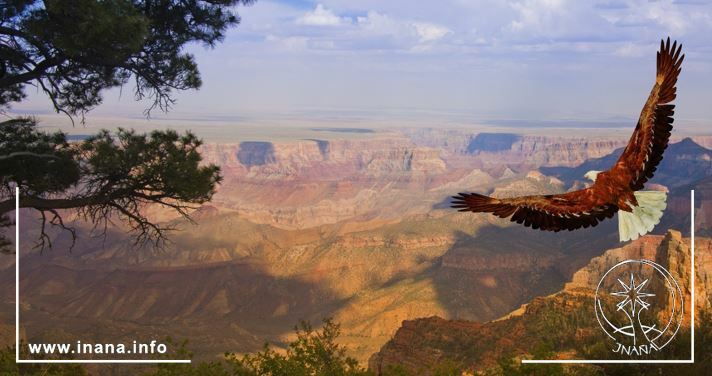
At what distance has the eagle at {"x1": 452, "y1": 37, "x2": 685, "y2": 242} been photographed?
537 cm

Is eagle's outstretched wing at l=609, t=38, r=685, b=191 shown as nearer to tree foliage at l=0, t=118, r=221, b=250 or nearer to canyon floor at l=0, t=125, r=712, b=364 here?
tree foliage at l=0, t=118, r=221, b=250

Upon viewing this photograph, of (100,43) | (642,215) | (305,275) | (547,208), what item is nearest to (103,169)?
(100,43)

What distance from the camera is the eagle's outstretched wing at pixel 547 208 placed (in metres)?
5.32

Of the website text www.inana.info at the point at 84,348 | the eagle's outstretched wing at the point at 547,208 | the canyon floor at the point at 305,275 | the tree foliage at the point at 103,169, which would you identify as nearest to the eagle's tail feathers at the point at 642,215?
the eagle's outstretched wing at the point at 547,208

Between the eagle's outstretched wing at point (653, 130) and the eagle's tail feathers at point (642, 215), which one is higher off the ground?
the eagle's outstretched wing at point (653, 130)

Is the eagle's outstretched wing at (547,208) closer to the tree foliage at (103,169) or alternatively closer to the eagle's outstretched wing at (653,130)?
the eagle's outstretched wing at (653,130)

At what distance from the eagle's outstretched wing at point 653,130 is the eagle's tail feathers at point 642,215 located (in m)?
0.23

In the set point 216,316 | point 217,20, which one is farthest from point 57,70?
point 216,316

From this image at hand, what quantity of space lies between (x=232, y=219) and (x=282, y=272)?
93.3ft

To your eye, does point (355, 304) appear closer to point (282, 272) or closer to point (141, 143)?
point (282, 272)

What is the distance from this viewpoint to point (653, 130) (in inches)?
235

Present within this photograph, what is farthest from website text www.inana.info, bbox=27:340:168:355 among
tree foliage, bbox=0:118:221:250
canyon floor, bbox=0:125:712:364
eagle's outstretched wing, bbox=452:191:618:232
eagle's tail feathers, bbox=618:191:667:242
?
canyon floor, bbox=0:125:712:364

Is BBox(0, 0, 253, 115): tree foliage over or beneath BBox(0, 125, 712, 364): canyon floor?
over

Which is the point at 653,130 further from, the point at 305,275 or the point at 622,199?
the point at 305,275
